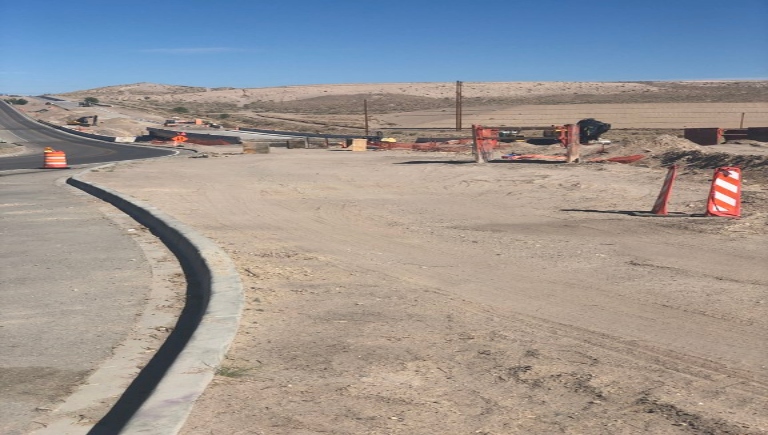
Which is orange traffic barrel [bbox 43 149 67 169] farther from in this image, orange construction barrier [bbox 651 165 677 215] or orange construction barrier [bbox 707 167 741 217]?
orange construction barrier [bbox 707 167 741 217]

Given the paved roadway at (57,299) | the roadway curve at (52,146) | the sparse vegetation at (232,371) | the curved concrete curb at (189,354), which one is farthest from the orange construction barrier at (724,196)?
the roadway curve at (52,146)

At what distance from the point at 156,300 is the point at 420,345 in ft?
9.03

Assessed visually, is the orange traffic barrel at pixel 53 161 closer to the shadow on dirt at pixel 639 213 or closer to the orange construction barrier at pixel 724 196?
the shadow on dirt at pixel 639 213

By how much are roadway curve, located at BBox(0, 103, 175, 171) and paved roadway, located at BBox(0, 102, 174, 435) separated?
828 inches

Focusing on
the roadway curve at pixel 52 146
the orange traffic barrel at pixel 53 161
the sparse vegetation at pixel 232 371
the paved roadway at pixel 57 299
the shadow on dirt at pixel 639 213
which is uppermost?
the sparse vegetation at pixel 232 371

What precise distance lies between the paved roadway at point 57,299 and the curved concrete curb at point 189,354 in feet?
1.34

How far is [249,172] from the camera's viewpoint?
27.2 meters

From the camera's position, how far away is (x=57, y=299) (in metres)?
7.55

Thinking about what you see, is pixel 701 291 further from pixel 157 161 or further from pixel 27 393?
pixel 157 161

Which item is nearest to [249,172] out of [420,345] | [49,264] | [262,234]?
[262,234]

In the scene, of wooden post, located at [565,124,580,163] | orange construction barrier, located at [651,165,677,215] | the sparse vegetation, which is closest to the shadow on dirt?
orange construction barrier, located at [651,165,677,215]

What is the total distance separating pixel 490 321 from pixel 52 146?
53.3 meters

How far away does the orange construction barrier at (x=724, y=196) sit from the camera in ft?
47.0

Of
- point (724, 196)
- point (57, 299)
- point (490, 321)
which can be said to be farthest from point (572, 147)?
point (57, 299)
